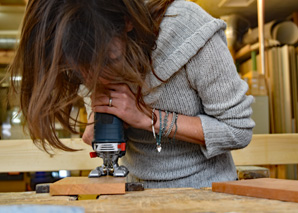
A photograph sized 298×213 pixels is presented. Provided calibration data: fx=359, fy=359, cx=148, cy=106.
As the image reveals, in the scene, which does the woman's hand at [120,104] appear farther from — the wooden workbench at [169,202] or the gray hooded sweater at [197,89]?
the wooden workbench at [169,202]

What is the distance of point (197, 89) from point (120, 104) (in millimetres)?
214

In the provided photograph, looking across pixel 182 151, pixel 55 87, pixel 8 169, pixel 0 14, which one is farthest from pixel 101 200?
pixel 0 14

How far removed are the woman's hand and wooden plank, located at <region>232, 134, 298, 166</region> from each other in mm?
888

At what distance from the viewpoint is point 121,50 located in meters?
0.76

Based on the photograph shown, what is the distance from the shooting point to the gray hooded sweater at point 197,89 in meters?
0.89

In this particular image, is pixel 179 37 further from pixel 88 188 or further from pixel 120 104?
pixel 88 188

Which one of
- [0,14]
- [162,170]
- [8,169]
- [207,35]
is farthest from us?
[0,14]

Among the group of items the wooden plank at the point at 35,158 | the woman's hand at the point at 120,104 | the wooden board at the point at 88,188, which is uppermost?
the woman's hand at the point at 120,104

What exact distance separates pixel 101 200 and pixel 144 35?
375 millimetres

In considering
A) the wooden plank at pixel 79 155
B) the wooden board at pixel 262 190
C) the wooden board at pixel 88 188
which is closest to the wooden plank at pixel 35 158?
the wooden plank at pixel 79 155

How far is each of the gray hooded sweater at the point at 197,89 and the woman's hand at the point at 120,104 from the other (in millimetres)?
73

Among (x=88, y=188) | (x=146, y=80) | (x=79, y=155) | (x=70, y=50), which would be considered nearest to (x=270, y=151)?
(x=79, y=155)

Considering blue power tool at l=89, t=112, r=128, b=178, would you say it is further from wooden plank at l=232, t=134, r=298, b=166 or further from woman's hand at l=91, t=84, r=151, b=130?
wooden plank at l=232, t=134, r=298, b=166

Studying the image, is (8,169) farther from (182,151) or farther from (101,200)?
(101,200)
